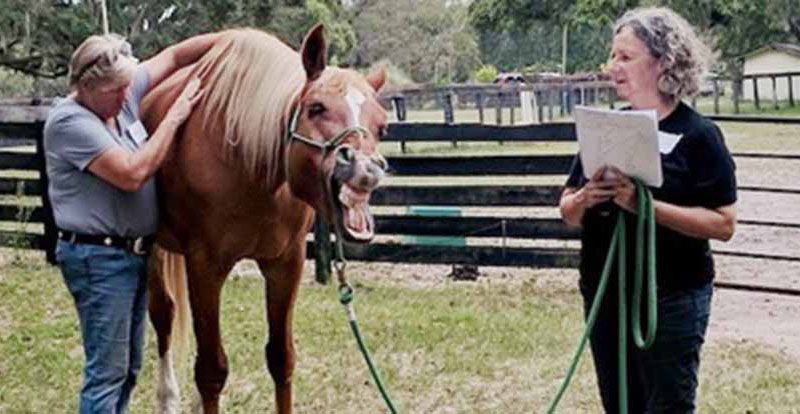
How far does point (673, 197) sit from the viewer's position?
236 cm

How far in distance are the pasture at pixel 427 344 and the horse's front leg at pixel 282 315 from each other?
0.49 metres

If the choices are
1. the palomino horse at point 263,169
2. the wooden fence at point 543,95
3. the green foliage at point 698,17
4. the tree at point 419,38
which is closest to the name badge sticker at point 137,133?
the palomino horse at point 263,169

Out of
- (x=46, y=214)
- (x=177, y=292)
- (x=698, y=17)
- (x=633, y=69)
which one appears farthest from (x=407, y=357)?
(x=698, y=17)

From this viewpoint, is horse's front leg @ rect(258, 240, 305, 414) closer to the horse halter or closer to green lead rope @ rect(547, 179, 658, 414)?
the horse halter

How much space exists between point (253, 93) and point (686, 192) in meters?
1.48

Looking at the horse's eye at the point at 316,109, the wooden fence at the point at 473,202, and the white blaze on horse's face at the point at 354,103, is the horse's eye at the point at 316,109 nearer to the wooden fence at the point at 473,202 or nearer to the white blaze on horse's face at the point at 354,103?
the white blaze on horse's face at the point at 354,103

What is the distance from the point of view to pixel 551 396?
4254 mm

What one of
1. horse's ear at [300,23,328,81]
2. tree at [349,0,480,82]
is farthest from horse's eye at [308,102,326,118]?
tree at [349,0,480,82]

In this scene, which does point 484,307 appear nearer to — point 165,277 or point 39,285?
point 165,277

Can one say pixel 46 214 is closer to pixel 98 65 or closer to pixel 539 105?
pixel 98 65

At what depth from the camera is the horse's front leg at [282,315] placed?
3.50 metres

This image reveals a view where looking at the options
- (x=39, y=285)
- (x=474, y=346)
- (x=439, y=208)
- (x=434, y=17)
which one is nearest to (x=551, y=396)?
(x=474, y=346)

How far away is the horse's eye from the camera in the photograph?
2.83m

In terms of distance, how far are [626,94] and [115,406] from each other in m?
1.77
